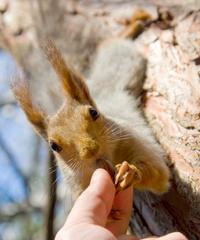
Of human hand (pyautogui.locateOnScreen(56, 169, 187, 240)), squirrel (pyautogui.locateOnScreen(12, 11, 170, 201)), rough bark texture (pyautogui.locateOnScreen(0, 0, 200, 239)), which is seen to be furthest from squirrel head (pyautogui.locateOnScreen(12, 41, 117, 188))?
rough bark texture (pyautogui.locateOnScreen(0, 0, 200, 239))

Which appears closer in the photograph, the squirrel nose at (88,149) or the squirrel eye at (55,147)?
the squirrel nose at (88,149)

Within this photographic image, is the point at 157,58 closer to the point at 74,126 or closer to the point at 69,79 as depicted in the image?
the point at 69,79

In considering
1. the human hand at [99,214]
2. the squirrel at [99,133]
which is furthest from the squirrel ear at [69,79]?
the human hand at [99,214]

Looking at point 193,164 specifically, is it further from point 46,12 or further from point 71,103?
point 46,12

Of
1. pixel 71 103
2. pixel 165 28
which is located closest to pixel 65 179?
pixel 71 103

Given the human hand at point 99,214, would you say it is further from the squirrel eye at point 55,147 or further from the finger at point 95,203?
the squirrel eye at point 55,147

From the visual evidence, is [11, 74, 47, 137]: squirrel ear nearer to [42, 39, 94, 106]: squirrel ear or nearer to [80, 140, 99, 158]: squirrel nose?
[42, 39, 94, 106]: squirrel ear
